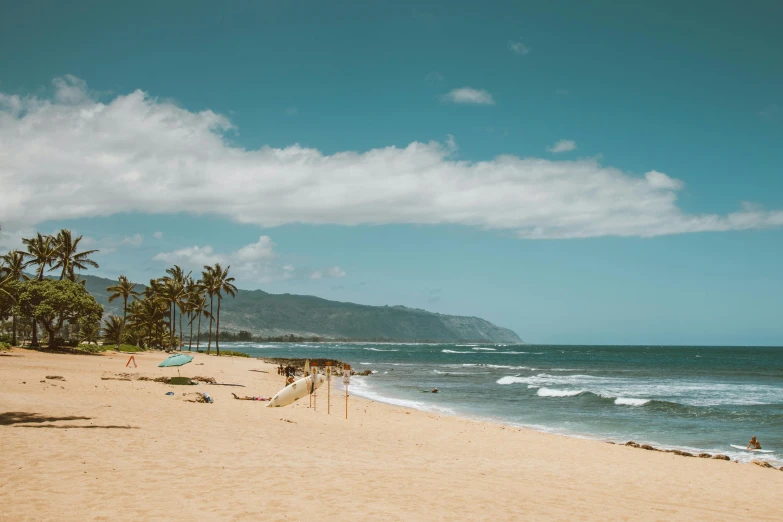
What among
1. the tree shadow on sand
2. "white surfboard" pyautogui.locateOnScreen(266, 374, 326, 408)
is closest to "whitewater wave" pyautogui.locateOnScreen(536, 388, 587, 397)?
"white surfboard" pyautogui.locateOnScreen(266, 374, 326, 408)

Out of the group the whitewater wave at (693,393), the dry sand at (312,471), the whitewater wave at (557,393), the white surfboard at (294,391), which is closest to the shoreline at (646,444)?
the dry sand at (312,471)

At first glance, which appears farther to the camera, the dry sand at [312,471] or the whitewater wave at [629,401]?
the whitewater wave at [629,401]

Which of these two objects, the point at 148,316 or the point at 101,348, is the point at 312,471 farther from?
the point at 148,316

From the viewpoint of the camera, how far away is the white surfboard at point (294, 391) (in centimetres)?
2198

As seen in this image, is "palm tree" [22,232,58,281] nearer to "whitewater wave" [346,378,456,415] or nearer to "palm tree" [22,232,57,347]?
"palm tree" [22,232,57,347]

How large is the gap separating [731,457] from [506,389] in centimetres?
2376

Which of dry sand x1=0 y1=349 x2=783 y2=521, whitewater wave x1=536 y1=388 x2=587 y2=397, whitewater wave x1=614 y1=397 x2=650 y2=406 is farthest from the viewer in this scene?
whitewater wave x1=536 y1=388 x2=587 y2=397

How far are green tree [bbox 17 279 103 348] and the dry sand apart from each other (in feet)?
84.5

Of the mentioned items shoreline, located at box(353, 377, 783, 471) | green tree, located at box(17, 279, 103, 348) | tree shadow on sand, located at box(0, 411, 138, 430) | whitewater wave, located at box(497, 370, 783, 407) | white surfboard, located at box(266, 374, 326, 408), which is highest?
green tree, located at box(17, 279, 103, 348)

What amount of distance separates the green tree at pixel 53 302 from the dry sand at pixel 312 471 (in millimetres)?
25771

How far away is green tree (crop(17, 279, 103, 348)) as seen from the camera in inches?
1662

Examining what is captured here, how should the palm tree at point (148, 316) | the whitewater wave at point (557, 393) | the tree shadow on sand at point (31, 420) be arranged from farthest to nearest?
1. the palm tree at point (148, 316)
2. the whitewater wave at point (557, 393)
3. the tree shadow on sand at point (31, 420)

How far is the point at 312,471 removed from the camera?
428 inches

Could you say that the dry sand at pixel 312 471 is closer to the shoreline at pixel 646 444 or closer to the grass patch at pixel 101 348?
the shoreline at pixel 646 444
